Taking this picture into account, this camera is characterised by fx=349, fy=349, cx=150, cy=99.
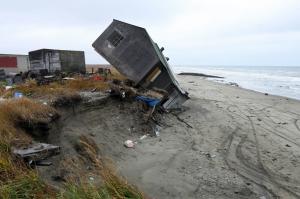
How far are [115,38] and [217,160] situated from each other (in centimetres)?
977

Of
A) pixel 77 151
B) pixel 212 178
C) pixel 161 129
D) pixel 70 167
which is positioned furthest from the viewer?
pixel 161 129

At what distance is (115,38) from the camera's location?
1678 centimetres

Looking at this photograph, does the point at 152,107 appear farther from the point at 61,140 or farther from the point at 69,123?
the point at 61,140

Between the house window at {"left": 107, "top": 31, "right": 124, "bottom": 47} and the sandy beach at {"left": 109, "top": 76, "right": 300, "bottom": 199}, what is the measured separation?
5.26m

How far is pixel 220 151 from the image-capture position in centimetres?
952

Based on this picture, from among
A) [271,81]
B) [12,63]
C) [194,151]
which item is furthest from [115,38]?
[271,81]

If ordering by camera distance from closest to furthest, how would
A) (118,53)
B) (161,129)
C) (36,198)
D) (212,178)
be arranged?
(36,198) → (212,178) → (161,129) → (118,53)

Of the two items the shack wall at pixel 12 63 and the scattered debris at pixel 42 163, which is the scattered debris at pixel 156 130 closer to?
the scattered debris at pixel 42 163

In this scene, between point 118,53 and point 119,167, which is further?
point 118,53

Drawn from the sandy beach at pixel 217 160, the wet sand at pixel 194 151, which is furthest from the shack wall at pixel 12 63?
the sandy beach at pixel 217 160

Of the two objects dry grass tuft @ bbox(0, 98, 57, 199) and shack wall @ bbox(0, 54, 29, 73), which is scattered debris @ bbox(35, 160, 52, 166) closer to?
dry grass tuft @ bbox(0, 98, 57, 199)

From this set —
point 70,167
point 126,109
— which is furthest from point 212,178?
point 126,109

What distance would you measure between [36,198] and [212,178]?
3988mm

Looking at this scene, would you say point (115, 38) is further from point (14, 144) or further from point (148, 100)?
point (14, 144)
